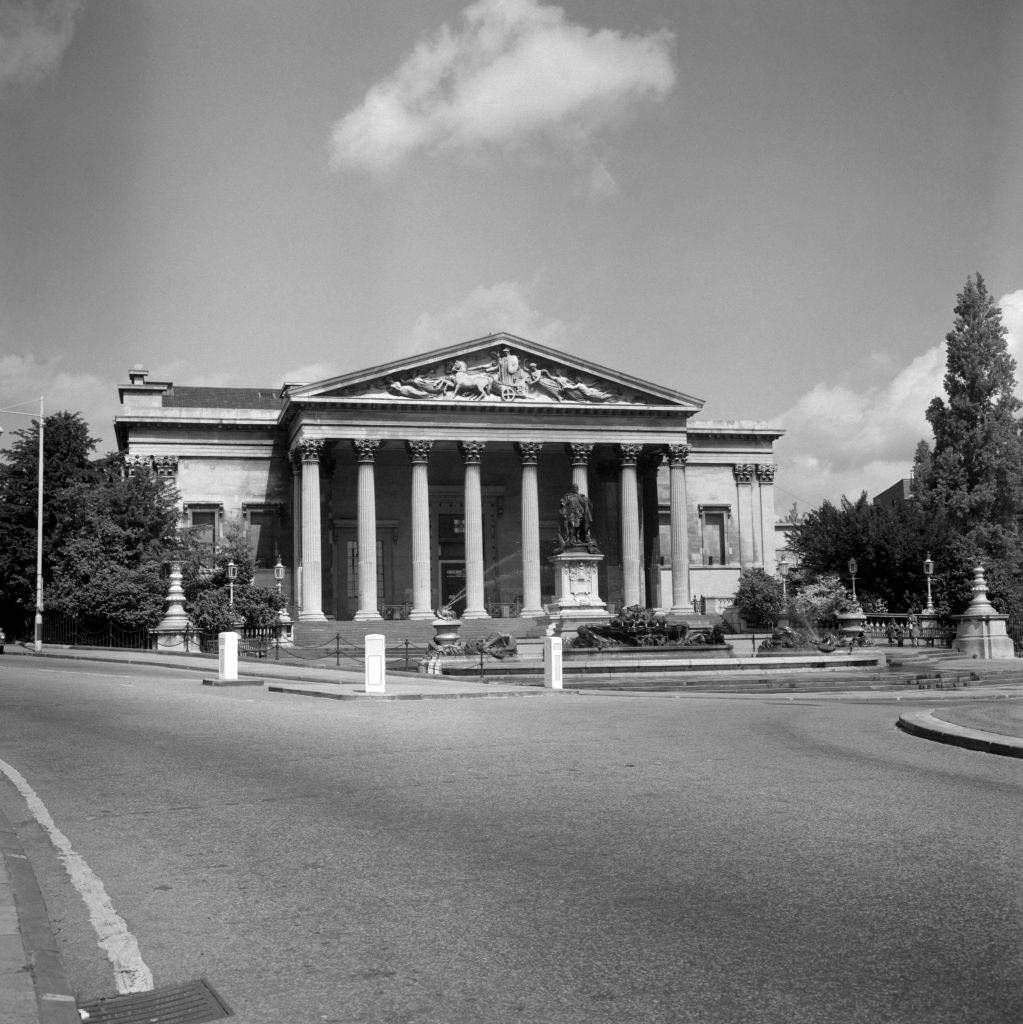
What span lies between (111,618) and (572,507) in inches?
748

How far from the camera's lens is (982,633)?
42344 mm

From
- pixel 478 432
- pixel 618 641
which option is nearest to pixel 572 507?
pixel 618 641

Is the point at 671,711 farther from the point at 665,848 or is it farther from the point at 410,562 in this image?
the point at 410,562

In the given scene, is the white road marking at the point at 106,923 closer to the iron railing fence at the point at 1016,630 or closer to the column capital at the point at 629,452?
the iron railing fence at the point at 1016,630

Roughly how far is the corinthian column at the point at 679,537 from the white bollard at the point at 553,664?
113ft

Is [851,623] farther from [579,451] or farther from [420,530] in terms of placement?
[420,530]

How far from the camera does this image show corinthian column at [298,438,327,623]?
186ft

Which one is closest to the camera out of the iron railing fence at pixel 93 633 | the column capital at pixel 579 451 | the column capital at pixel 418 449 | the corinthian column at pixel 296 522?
the iron railing fence at pixel 93 633

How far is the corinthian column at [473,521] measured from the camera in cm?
5916

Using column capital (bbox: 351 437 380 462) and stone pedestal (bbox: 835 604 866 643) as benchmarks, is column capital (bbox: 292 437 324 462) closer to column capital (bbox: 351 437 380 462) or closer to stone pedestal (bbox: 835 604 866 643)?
column capital (bbox: 351 437 380 462)

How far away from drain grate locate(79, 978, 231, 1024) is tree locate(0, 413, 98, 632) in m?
55.1

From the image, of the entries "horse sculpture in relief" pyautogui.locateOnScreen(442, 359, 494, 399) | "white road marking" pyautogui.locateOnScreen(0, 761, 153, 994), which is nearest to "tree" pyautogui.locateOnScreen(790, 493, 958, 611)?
"horse sculpture in relief" pyautogui.locateOnScreen(442, 359, 494, 399)

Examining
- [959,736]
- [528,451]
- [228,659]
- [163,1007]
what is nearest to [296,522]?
[528,451]

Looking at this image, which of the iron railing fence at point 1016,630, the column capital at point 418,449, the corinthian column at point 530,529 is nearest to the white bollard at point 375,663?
the iron railing fence at point 1016,630
